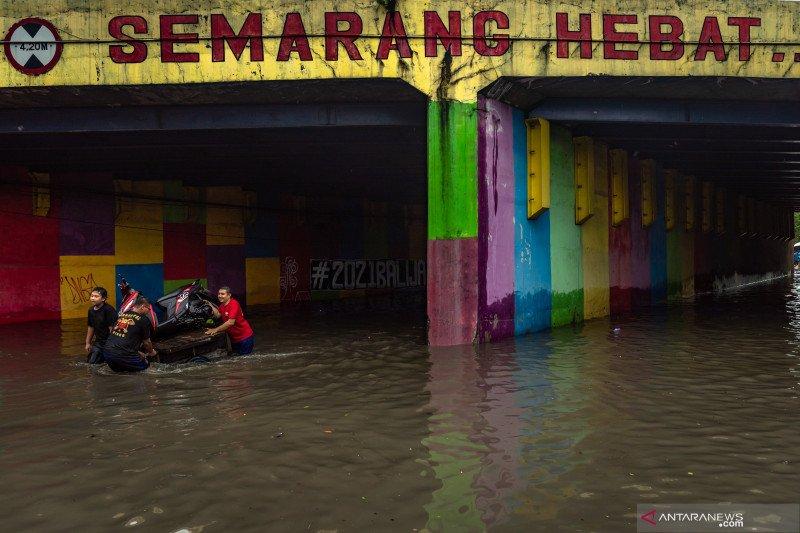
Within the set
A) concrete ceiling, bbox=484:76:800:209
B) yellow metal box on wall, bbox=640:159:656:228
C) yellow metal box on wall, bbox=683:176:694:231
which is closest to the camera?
concrete ceiling, bbox=484:76:800:209

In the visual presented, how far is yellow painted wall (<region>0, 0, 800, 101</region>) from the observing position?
13.0 meters

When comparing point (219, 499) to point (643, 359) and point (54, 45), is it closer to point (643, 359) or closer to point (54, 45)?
point (643, 359)

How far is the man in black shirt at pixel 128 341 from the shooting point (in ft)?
34.3

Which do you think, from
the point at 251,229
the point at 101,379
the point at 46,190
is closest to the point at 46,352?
the point at 101,379

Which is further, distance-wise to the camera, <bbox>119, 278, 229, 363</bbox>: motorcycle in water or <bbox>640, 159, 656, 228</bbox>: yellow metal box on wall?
<bbox>640, 159, 656, 228</bbox>: yellow metal box on wall

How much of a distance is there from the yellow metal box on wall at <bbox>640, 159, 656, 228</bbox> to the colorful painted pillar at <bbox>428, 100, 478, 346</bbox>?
1092 cm

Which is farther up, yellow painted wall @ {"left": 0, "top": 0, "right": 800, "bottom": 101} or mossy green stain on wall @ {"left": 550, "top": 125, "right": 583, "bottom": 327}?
yellow painted wall @ {"left": 0, "top": 0, "right": 800, "bottom": 101}

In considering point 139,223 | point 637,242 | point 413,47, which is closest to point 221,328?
point 413,47

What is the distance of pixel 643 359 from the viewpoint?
11508 millimetres

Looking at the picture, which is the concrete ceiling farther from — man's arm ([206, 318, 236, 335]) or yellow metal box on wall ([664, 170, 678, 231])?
man's arm ([206, 318, 236, 335])

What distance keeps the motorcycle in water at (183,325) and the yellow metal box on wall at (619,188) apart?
39.5ft

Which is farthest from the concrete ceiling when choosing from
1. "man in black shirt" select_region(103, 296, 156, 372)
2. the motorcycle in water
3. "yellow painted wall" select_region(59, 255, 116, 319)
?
"yellow painted wall" select_region(59, 255, 116, 319)

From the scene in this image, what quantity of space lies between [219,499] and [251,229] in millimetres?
21672

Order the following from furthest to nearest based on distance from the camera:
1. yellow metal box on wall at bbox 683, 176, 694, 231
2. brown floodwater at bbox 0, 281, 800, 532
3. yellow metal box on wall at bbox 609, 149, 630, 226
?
yellow metal box on wall at bbox 683, 176, 694, 231 < yellow metal box on wall at bbox 609, 149, 630, 226 < brown floodwater at bbox 0, 281, 800, 532
